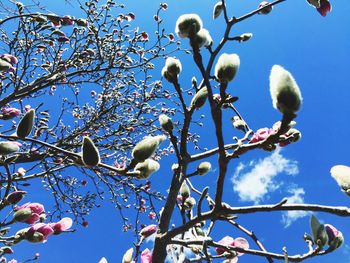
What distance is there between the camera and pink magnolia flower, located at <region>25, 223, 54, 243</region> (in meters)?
1.80

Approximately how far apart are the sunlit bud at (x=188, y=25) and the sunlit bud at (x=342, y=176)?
2.02ft

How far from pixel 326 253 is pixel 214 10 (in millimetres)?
1294

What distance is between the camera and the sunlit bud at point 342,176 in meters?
1.11

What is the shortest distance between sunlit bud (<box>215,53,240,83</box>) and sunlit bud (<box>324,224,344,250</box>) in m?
0.62

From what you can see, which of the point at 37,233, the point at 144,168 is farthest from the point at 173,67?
the point at 37,233

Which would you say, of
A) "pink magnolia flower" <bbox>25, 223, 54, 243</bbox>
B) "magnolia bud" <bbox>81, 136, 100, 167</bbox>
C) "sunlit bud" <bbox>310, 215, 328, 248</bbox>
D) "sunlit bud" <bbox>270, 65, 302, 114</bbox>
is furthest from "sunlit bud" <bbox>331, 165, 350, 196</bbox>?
"pink magnolia flower" <bbox>25, 223, 54, 243</bbox>

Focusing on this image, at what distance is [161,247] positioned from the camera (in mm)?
1240

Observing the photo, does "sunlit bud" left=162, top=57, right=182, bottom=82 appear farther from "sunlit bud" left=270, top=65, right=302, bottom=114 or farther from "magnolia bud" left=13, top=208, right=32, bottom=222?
"magnolia bud" left=13, top=208, right=32, bottom=222

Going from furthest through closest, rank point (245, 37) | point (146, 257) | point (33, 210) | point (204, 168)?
point (33, 210)
point (245, 37)
point (204, 168)
point (146, 257)

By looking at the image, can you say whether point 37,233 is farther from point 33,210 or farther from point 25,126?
point 25,126

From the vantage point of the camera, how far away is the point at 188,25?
A: 1239 mm

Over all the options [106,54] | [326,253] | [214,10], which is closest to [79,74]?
[106,54]

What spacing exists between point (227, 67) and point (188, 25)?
0.19 meters

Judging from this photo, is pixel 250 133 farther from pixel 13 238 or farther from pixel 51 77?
pixel 51 77
